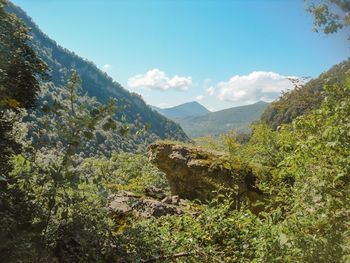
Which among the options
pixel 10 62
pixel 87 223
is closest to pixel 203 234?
pixel 87 223

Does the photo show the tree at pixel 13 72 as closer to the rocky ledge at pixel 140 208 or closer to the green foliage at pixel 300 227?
the rocky ledge at pixel 140 208

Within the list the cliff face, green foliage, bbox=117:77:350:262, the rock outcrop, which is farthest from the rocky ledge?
the cliff face

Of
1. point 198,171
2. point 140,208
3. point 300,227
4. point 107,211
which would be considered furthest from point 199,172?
point 300,227

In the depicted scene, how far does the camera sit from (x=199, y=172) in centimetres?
1188

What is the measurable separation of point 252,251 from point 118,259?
2016 mm

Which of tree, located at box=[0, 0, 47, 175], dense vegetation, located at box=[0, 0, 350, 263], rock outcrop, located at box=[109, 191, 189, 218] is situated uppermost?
tree, located at box=[0, 0, 47, 175]

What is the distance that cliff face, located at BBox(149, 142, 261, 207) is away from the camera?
37.3 feet

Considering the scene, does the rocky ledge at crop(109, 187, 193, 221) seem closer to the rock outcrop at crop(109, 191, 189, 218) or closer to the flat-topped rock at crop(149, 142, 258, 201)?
the rock outcrop at crop(109, 191, 189, 218)

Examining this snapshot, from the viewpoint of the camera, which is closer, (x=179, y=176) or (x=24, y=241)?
(x=24, y=241)

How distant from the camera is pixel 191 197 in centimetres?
1220

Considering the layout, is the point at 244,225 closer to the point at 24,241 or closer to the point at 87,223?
the point at 87,223

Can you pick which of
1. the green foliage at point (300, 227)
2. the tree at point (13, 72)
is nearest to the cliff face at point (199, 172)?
the tree at point (13, 72)

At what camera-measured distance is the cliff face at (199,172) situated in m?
11.4

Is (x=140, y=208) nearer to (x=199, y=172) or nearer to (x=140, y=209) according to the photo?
(x=140, y=209)
